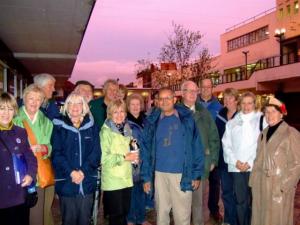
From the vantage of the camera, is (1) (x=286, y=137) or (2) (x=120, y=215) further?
(2) (x=120, y=215)

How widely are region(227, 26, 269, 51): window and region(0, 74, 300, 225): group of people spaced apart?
132ft

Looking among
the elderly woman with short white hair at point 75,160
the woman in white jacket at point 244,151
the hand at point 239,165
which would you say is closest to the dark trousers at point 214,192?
the woman in white jacket at point 244,151

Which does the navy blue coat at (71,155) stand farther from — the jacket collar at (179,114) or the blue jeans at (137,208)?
the blue jeans at (137,208)

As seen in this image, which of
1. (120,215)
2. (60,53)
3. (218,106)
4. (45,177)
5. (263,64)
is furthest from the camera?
(263,64)

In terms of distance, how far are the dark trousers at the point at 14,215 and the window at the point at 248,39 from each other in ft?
140

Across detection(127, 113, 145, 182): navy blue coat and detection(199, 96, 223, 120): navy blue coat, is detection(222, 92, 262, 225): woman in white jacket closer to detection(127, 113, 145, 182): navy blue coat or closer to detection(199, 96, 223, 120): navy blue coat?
detection(199, 96, 223, 120): navy blue coat

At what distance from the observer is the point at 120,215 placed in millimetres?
4914

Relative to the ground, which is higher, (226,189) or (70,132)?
(70,132)

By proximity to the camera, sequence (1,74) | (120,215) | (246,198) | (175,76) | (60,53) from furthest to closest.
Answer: (175,76)
(60,53)
(1,74)
(246,198)
(120,215)

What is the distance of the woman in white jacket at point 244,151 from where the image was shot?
17.3 ft

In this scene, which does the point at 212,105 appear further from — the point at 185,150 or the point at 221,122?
the point at 185,150

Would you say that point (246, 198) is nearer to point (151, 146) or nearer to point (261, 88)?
point (151, 146)

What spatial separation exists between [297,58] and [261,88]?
620 cm

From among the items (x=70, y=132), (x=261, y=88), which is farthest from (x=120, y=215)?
(x=261, y=88)
